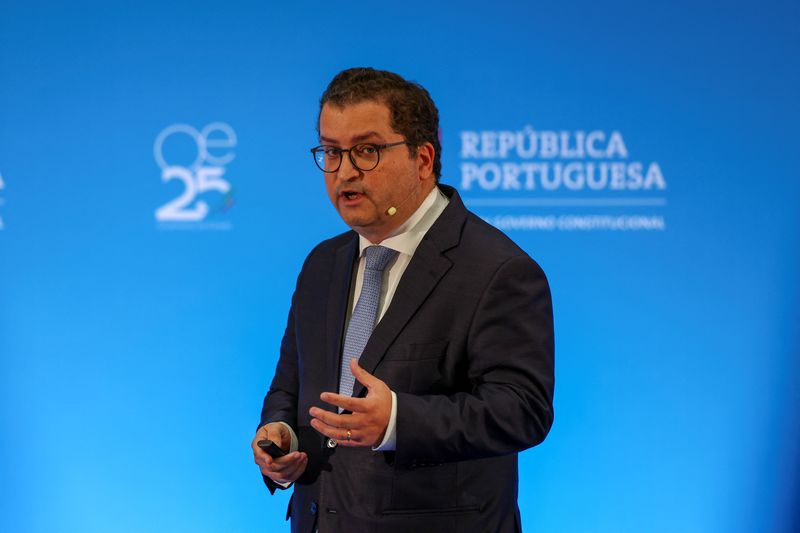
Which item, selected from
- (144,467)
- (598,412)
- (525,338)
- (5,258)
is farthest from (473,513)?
(5,258)

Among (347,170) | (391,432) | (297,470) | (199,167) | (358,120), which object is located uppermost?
(199,167)

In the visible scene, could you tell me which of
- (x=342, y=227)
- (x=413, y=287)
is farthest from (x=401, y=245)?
(x=342, y=227)

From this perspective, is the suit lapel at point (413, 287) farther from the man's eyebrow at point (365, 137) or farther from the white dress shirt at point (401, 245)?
the man's eyebrow at point (365, 137)

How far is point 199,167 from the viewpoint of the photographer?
326cm

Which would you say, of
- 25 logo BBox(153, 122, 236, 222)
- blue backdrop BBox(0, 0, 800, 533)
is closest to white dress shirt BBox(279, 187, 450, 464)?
blue backdrop BBox(0, 0, 800, 533)

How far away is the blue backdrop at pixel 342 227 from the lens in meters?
3.10

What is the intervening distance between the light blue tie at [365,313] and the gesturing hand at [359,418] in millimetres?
243

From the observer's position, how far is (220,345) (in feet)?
10.8

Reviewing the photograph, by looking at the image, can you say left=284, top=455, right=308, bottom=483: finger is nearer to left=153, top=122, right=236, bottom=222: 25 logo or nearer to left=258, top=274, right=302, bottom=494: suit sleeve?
left=258, top=274, right=302, bottom=494: suit sleeve

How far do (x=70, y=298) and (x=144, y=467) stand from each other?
735 millimetres

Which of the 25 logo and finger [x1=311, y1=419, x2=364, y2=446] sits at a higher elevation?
the 25 logo

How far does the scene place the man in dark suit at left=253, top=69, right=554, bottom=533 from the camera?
Result: 155 centimetres

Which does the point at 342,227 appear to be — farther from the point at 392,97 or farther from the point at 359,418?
the point at 359,418

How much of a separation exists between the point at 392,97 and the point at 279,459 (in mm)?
777
